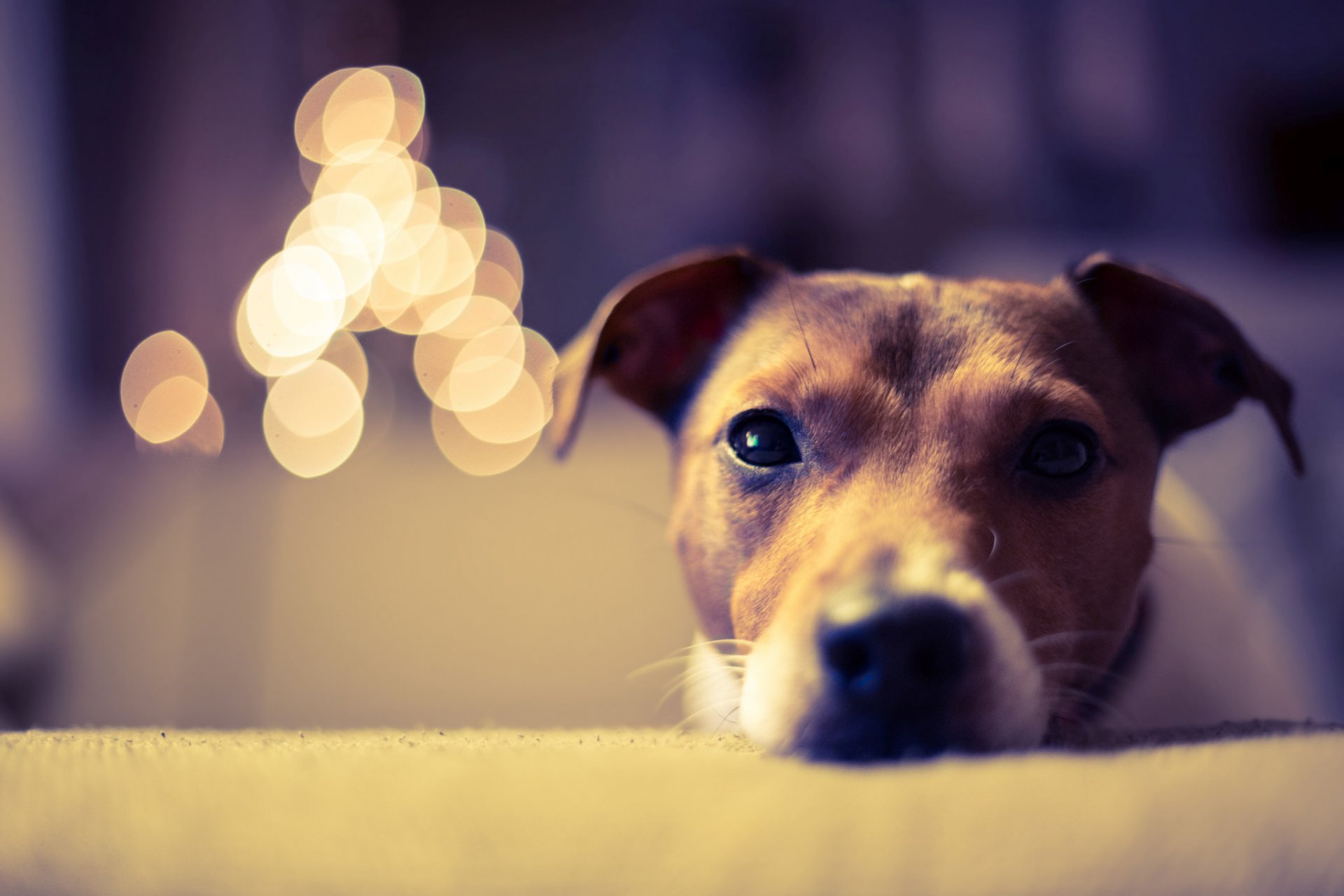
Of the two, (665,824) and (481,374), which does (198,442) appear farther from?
(665,824)

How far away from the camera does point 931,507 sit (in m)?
1.17

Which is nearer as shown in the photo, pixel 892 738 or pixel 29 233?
pixel 892 738

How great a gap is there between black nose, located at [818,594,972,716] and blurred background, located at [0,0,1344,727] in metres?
2.02

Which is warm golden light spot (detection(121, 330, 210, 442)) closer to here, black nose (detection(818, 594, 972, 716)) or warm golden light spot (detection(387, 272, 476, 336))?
warm golden light spot (detection(387, 272, 476, 336))

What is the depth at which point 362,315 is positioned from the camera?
175 inches

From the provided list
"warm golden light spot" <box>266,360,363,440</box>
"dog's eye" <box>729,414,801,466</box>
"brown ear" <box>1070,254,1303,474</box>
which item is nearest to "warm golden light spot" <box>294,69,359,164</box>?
"warm golden light spot" <box>266,360,363,440</box>

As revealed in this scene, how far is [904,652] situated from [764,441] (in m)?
0.57

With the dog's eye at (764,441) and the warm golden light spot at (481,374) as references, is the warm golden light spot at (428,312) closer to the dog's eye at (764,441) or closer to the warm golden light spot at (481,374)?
the warm golden light spot at (481,374)

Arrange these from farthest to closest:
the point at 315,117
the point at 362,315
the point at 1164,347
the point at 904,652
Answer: the point at 315,117 < the point at 362,315 < the point at 1164,347 < the point at 904,652

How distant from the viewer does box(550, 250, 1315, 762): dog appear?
0.98m

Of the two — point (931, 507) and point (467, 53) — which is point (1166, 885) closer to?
point (931, 507)

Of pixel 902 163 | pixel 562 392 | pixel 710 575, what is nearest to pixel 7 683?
pixel 562 392

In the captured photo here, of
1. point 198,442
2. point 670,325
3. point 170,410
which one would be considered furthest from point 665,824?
point 170,410

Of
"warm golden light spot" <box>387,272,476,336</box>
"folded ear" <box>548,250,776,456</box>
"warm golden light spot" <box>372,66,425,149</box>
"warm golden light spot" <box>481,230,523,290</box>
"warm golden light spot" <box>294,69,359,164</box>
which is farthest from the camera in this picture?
"warm golden light spot" <box>481,230,523,290</box>
